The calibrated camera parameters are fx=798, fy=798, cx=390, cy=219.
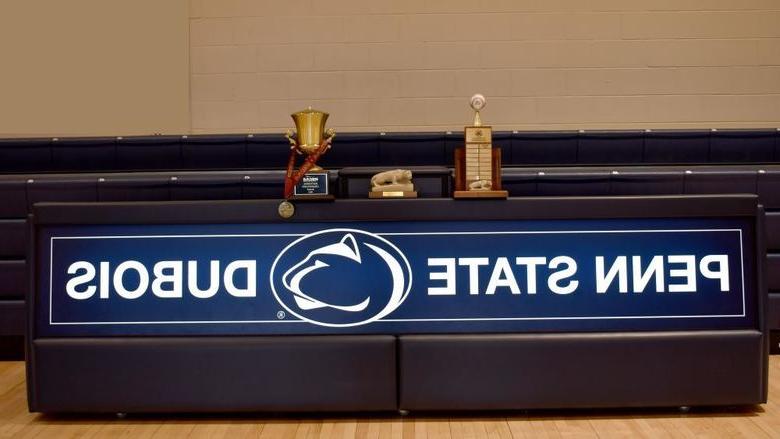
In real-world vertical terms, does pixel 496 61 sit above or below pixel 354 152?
above

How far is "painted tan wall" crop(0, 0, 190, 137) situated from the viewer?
15.6 feet

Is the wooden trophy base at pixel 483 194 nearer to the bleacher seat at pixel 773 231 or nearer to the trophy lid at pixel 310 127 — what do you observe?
the trophy lid at pixel 310 127

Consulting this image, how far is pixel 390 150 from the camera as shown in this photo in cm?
406

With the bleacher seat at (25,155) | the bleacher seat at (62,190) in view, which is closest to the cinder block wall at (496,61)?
the bleacher seat at (25,155)

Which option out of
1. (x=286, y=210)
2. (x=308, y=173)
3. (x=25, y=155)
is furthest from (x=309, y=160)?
(x=25, y=155)

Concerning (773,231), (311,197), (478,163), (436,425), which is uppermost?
(478,163)

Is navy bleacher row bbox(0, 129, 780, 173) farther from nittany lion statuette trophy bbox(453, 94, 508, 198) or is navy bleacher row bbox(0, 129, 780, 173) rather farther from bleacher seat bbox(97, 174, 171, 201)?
nittany lion statuette trophy bbox(453, 94, 508, 198)

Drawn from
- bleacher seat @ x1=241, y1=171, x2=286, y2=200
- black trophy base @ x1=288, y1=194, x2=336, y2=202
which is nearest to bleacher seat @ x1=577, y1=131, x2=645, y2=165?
bleacher seat @ x1=241, y1=171, x2=286, y2=200

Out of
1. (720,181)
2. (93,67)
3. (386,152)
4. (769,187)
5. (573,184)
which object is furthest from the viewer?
(93,67)

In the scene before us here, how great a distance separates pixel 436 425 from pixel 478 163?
0.80 m

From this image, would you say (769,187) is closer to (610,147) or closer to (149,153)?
(610,147)

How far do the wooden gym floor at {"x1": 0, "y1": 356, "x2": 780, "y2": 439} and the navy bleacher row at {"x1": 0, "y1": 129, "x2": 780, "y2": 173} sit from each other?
1868 millimetres

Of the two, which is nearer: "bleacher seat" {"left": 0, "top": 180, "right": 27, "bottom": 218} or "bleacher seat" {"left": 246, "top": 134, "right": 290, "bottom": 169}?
"bleacher seat" {"left": 0, "top": 180, "right": 27, "bottom": 218}

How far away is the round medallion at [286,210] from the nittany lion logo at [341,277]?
8cm
